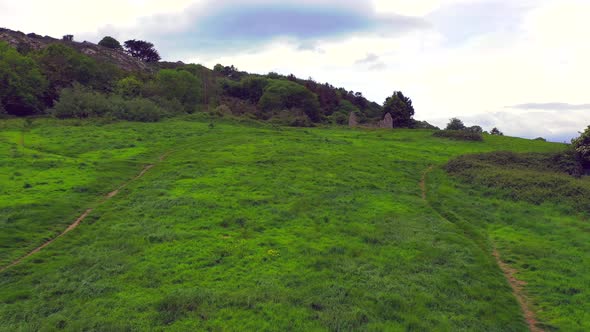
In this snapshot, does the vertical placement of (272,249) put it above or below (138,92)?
below

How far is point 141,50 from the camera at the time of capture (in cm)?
15562

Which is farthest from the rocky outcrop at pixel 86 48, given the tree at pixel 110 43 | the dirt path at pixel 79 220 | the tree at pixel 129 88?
the dirt path at pixel 79 220

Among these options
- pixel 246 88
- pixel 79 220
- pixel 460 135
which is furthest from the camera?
pixel 246 88

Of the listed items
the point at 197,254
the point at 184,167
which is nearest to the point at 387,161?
the point at 184,167

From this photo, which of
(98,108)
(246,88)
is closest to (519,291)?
(98,108)

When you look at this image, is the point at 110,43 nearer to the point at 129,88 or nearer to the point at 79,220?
the point at 129,88

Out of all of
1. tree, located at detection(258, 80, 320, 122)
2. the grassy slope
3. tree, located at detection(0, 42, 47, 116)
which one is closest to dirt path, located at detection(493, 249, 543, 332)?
the grassy slope

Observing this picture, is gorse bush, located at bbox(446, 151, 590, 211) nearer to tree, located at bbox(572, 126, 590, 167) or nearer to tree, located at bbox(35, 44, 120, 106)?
tree, located at bbox(572, 126, 590, 167)

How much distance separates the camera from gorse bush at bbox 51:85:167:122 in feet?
193

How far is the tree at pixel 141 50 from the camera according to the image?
155m

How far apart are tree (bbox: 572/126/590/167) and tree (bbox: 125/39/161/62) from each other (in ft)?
490

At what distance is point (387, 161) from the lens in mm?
39344

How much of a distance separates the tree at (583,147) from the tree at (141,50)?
149 meters

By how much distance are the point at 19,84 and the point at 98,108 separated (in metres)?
13.9
